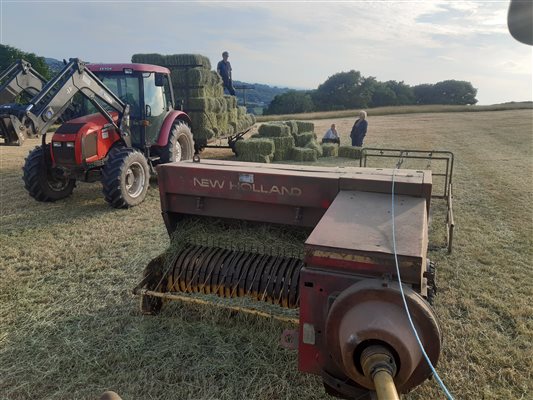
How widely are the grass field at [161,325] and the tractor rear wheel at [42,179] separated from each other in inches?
26.1

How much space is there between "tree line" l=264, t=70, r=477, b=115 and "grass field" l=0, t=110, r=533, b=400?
139 ft

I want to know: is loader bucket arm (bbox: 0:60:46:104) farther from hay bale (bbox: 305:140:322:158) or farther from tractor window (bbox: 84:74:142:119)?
hay bale (bbox: 305:140:322:158)

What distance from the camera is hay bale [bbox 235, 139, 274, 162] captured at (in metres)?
12.2

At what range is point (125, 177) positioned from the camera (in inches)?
273

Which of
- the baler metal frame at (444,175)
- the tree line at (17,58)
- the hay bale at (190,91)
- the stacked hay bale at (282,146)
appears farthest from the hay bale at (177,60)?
the tree line at (17,58)

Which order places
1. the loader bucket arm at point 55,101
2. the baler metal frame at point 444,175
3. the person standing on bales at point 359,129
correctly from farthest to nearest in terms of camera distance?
the person standing on bales at point 359,129 → the loader bucket arm at point 55,101 → the baler metal frame at point 444,175

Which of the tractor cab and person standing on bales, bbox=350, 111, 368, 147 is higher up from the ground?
the tractor cab

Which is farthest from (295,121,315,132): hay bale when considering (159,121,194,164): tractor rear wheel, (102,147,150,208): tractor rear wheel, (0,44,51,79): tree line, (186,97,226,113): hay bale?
(0,44,51,79): tree line

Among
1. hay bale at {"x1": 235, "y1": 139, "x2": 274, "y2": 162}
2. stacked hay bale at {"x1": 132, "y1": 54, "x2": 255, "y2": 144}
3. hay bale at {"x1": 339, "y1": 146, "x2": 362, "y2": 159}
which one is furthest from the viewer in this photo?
hay bale at {"x1": 339, "y1": 146, "x2": 362, "y2": 159}

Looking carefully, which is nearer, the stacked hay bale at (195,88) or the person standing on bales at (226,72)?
the stacked hay bale at (195,88)

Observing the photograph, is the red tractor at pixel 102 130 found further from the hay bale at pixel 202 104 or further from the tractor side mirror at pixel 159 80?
the hay bale at pixel 202 104

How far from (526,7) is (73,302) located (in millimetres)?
A: 4177

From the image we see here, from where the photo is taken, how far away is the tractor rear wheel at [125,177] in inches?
264

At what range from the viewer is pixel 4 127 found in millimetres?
5715
